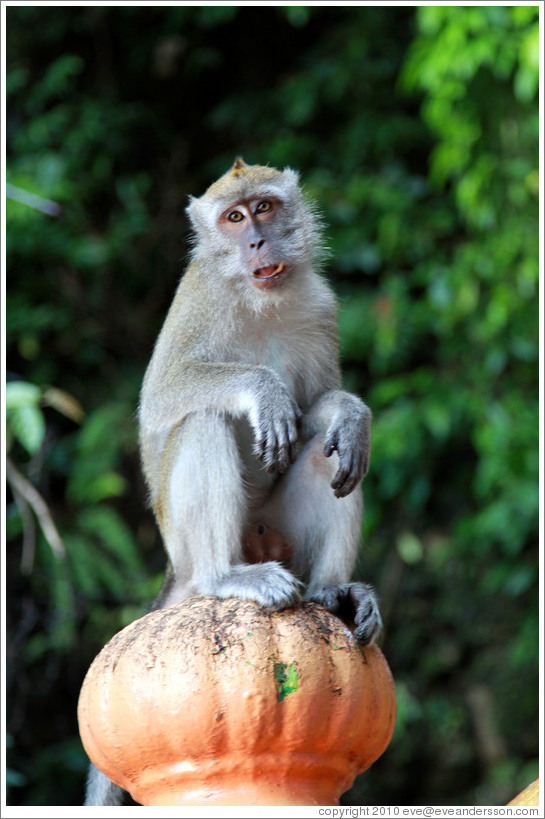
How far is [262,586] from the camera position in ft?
10.7

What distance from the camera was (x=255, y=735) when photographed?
2.70 m

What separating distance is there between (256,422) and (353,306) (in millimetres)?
4734

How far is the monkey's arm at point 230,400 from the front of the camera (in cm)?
346

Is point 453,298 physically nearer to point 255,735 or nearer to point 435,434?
point 435,434

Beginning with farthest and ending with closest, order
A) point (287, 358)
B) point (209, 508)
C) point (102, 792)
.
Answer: point (287, 358) → point (102, 792) → point (209, 508)

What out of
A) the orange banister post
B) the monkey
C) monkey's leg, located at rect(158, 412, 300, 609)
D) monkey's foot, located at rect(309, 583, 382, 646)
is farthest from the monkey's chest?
the orange banister post

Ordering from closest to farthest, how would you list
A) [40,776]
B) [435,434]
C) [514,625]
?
[40,776] → [435,434] → [514,625]

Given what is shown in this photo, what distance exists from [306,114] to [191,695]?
22.6 ft

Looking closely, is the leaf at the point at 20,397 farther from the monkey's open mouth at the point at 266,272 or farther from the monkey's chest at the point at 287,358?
the monkey's open mouth at the point at 266,272

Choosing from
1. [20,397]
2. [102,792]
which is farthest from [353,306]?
[102,792]

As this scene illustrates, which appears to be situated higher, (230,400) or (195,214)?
(195,214)

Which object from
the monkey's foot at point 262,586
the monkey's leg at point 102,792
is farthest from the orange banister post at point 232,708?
the monkey's leg at point 102,792

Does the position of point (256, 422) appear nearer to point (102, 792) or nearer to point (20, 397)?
point (102, 792)

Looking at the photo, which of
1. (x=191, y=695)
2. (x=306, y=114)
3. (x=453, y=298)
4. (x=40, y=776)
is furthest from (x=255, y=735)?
(x=306, y=114)
